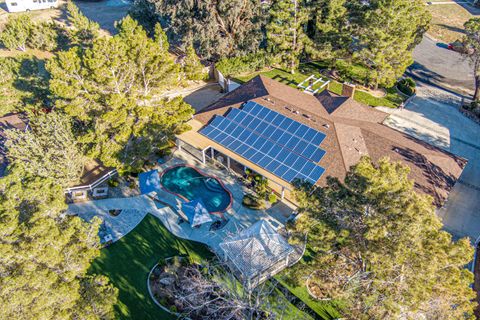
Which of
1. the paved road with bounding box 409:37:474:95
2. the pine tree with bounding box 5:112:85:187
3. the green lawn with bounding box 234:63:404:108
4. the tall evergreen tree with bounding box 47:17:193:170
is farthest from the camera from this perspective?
the paved road with bounding box 409:37:474:95

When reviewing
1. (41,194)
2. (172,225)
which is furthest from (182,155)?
(41,194)

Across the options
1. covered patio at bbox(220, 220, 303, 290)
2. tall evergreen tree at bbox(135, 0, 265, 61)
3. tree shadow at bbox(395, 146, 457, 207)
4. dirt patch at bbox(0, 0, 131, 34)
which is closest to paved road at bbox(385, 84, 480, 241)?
tree shadow at bbox(395, 146, 457, 207)

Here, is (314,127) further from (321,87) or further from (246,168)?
(321,87)

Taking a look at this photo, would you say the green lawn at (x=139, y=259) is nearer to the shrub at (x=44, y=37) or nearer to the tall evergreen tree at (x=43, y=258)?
the tall evergreen tree at (x=43, y=258)

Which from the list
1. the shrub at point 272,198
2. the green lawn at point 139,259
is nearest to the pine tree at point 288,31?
the shrub at point 272,198

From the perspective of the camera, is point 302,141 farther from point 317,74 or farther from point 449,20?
point 449,20

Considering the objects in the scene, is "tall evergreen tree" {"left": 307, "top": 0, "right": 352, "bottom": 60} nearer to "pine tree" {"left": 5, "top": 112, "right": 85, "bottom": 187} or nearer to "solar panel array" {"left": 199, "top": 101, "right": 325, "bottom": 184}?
"solar panel array" {"left": 199, "top": 101, "right": 325, "bottom": 184}

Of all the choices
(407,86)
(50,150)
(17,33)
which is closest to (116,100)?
(50,150)
